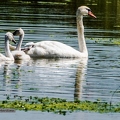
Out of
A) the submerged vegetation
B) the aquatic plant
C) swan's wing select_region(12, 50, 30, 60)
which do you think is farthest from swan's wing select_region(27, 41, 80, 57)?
the submerged vegetation

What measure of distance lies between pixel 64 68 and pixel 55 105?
5941 millimetres

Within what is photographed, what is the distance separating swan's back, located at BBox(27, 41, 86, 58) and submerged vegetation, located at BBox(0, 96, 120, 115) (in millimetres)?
7768

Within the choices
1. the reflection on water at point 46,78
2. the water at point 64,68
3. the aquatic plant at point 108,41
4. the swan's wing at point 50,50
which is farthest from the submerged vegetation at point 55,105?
the aquatic plant at point 108,41

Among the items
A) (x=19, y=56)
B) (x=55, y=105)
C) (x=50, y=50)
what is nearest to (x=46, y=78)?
(x=55, y=105)

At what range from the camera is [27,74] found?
19.9 m

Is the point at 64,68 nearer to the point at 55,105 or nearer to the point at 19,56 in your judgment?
the point at 19,56

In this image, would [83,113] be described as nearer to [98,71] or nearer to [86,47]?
[98,71]

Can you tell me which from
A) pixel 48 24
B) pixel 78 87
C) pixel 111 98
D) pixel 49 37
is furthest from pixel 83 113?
pixel 48 24

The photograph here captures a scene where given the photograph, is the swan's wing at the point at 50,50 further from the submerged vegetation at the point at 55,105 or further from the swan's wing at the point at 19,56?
the submerged vegetation at the point at 55,105

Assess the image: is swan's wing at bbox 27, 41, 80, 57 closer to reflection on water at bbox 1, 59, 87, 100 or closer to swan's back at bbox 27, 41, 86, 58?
swan's back at bbox 27, 41, 86, 58

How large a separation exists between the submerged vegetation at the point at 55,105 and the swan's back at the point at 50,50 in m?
7.77

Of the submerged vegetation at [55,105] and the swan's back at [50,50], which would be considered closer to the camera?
the submerged vegetation at [55,105]

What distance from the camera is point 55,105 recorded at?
15.5 m

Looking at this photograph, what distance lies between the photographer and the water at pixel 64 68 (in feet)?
55.8
